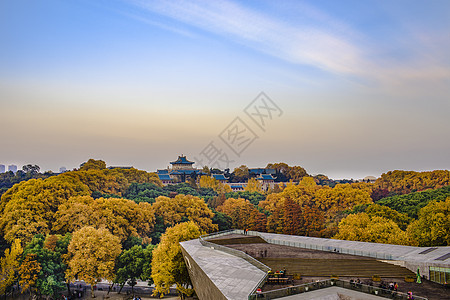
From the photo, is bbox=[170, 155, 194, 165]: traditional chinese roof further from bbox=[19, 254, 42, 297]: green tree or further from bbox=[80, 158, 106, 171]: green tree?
bbox=[19, 254, 42, 297]: green tree

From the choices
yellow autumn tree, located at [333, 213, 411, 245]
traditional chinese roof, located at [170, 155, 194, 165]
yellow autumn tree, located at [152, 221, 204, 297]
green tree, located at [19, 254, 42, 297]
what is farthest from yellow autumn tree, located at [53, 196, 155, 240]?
traditional chinese roof, located at [170, 155, 194, 165]

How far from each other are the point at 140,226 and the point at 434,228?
25418 millimetres

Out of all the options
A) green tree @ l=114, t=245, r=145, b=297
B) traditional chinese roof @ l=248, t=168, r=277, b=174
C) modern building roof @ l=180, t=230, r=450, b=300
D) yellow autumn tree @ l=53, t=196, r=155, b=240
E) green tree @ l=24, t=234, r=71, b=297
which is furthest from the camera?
traditional chinese roof @ l=248, t=168, r=277, b=174

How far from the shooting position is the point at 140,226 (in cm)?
3594

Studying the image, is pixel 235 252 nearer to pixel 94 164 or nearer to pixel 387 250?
pixel 387 250

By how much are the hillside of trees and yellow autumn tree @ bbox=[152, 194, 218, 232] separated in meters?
0.11

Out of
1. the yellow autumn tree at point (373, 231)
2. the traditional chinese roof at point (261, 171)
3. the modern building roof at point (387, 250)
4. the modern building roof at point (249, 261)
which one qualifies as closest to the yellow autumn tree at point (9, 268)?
the modern building roof at point (249, 261)

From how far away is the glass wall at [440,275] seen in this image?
14523mm

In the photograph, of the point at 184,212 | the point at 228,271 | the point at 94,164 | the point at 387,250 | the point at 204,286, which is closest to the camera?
the point at 228,271

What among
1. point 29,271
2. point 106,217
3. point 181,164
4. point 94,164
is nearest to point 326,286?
point 29,271

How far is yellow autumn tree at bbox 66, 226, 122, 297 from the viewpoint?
26.7 meters

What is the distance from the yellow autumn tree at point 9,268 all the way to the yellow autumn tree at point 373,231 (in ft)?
80.1

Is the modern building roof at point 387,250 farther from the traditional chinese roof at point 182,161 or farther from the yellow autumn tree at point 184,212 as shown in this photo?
the traditional chinese roof at point 182,161

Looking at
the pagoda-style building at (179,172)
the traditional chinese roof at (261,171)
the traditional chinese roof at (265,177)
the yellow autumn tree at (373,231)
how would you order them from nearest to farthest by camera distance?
the yellow autumn tree at (373,231) < the pagoda-style building at (179,172) < the traditional chinese roof at (265,177) < the traditional chinese roof at (261,171)
